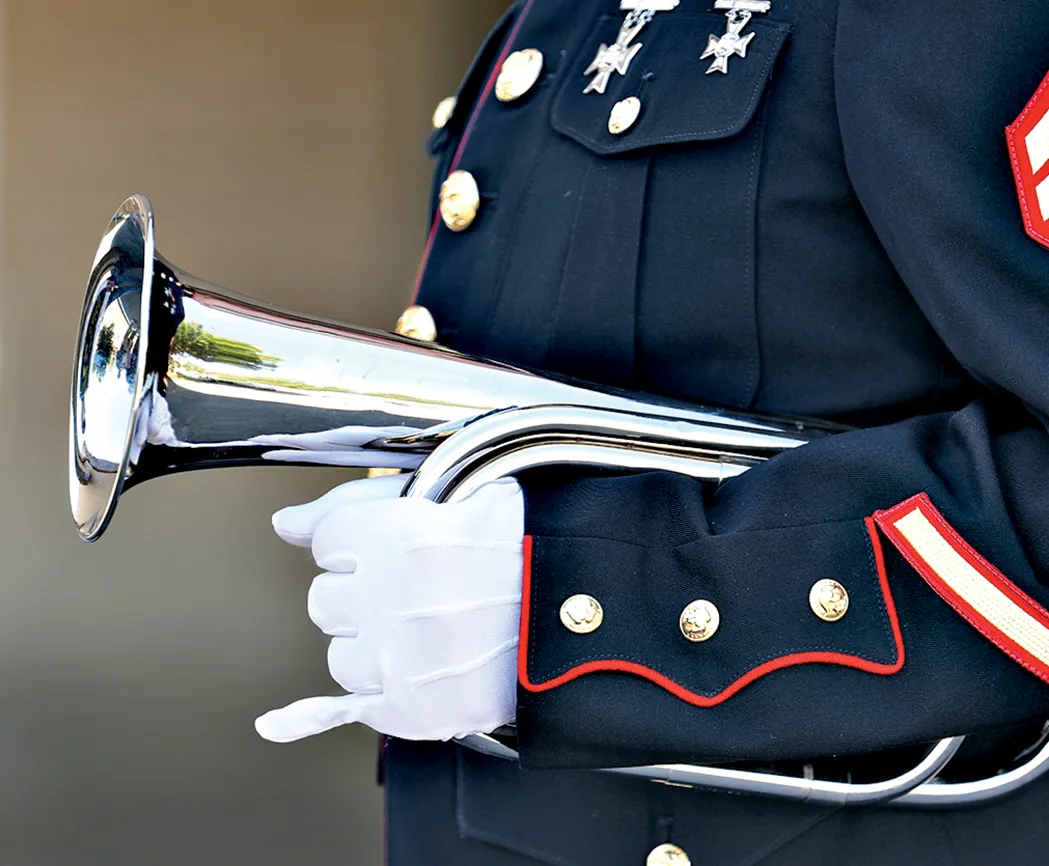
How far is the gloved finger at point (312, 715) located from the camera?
0.82 meters

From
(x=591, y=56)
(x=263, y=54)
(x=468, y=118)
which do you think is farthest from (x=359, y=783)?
(x=591, y=56)

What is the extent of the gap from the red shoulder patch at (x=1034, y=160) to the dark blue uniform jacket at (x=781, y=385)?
0.03 ft

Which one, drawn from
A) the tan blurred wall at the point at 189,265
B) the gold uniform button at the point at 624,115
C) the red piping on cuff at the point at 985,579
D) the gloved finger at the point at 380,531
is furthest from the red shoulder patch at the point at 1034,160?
the tan blurred wall at the point at 189,265

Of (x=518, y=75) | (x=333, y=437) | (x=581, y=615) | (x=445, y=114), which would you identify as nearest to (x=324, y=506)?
(x=333, y=437)

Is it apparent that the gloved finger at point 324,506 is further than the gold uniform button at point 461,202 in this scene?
No

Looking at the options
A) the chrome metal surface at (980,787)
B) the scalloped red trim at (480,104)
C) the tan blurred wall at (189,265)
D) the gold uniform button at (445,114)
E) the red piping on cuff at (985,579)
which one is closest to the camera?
the red piping on cuff at (985,579)

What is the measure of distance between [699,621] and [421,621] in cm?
18

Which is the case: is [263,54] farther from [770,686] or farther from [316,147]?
[770,686]

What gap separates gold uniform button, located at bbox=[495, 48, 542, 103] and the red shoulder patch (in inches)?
17.2

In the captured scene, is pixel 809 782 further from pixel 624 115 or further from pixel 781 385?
pixel 624 115

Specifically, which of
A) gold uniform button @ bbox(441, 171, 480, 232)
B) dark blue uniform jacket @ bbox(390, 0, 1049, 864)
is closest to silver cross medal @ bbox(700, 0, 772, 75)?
dark blue uniform jacket @ bbox(390, 0, 1049, 864)

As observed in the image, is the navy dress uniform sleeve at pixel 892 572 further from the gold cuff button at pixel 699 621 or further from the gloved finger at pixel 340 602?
the gloved finger at pixel 340 602

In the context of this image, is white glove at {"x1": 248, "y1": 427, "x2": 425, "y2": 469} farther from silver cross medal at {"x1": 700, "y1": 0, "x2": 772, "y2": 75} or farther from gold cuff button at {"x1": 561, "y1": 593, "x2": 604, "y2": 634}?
silver cross medal at {"x1": 700, "y1": 0, "x2": 772, "y2": 75}

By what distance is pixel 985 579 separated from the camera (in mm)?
800
